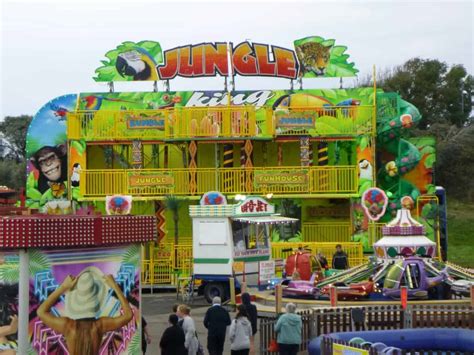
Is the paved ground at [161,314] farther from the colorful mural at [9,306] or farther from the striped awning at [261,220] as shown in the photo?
the colorful mural at [9,306]

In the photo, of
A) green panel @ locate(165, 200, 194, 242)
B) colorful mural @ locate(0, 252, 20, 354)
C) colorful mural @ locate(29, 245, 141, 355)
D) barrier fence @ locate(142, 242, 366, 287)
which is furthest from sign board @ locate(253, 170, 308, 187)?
colorful mural @ locate(0, 252, 20, 354)

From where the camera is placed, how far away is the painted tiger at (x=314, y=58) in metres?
37.6

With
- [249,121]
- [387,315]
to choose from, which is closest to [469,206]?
[249,121]

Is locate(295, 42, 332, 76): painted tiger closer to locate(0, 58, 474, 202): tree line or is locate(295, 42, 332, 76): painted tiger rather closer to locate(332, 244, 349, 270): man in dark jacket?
locate(332, 244, 349, 270): man in dark jacket

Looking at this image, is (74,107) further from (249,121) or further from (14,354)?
(14,354)

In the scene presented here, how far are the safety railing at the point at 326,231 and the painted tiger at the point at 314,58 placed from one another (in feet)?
20.3

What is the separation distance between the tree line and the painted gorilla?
23.2 metres

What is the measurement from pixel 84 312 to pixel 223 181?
2257 cm

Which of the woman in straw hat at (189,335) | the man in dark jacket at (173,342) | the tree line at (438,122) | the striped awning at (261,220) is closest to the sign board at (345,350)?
the man in dark jacket at (173,342)

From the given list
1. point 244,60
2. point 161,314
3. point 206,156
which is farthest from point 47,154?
point 161,314

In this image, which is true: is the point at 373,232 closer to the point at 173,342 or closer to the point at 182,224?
the point at 182,224

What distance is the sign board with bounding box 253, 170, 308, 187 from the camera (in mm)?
34062

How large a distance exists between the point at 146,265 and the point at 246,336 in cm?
1816

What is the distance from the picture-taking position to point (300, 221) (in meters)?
36.5
